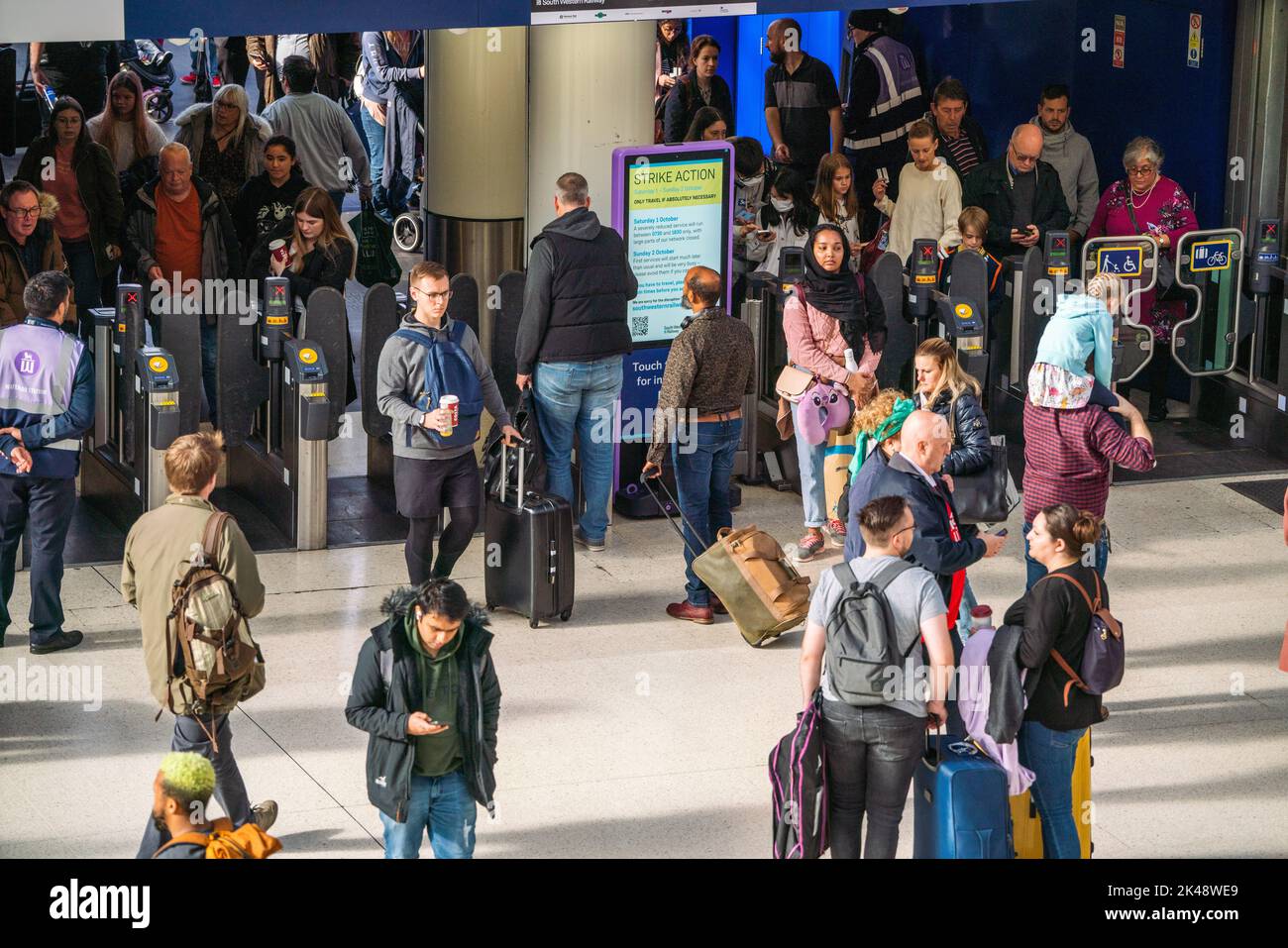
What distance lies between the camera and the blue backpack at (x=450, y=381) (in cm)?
891

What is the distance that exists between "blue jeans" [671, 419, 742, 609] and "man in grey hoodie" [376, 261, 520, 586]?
827mm

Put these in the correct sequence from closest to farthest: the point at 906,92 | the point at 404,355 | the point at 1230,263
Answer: the point at 404,355
the point at 1230,263
the point at 906,92

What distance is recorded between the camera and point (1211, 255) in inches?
494

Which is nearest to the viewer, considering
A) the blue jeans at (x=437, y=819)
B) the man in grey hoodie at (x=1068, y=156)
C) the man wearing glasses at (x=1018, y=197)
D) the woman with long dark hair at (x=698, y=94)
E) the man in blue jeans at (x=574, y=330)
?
the blue jeans at (x=437, y=819)

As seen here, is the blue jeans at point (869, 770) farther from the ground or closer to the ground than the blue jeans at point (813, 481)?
closer to the ground

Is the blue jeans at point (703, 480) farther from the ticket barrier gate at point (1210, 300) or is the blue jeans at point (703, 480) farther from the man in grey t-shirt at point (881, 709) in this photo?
the ticket barrier gate at point (1210, 300)

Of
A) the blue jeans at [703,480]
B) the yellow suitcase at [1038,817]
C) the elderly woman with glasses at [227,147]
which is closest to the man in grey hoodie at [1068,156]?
the blue jeans at [703,480]

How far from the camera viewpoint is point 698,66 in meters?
15.1

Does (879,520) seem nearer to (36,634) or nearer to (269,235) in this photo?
(36,634)

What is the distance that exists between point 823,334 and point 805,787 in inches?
167

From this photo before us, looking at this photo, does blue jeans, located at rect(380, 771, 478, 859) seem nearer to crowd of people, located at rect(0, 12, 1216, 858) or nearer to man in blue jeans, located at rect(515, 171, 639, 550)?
crowd of people, located at rect(0, 12, 1216, 858)

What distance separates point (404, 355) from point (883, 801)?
11.4 ft

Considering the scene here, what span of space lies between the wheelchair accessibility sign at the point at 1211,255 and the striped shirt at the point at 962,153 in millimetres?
1734

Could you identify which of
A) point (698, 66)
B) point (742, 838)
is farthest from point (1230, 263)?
point (742, 838)
